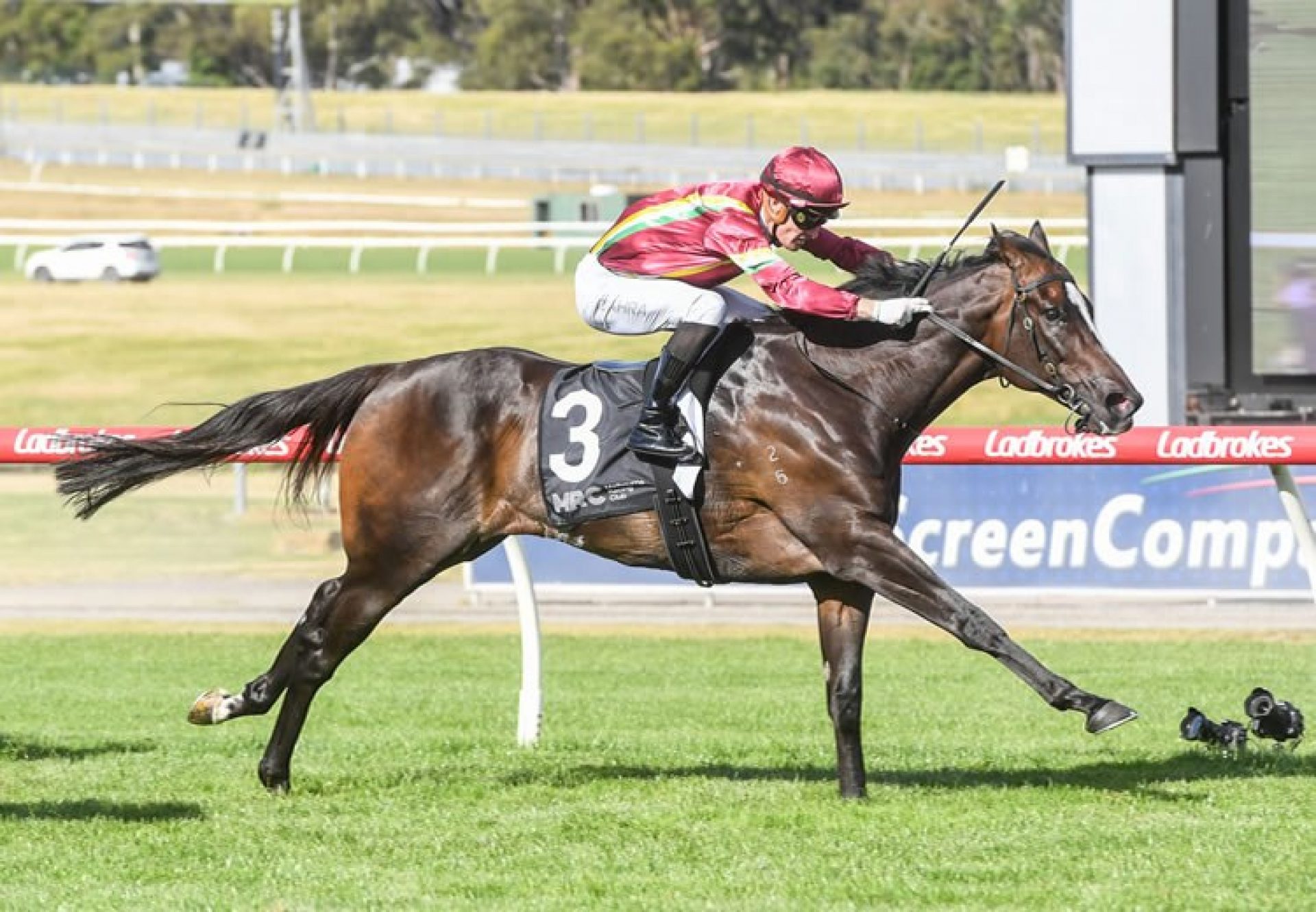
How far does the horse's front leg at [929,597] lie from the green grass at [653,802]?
377 millimetres

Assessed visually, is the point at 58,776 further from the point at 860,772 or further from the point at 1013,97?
the point at 1013,97

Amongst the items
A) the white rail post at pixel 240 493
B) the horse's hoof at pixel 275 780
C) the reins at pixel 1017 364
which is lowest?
the white rail post at pixel 240 493

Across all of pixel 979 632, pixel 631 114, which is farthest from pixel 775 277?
pixel 631 114

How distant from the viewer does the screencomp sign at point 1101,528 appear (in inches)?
492

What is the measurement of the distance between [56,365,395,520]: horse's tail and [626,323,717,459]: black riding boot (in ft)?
3.24

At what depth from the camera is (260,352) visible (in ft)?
97.9

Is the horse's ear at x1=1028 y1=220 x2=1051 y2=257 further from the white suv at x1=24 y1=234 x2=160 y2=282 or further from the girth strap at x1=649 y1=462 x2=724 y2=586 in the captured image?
the white suv at x1=24 y1=234 x2=160 y2=282

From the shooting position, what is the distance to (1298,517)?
734 cm

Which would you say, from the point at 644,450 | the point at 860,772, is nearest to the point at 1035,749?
the point at 860,772

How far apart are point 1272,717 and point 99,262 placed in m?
32.0

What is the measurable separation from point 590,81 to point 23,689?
68749 millimetres

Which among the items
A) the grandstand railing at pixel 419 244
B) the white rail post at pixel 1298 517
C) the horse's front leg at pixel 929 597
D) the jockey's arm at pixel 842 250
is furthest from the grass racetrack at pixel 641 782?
the grandstand railing at pixel 419 244

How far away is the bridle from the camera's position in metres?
6.36

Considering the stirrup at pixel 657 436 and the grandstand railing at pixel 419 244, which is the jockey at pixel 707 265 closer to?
the stirrup at pixel 657 436
